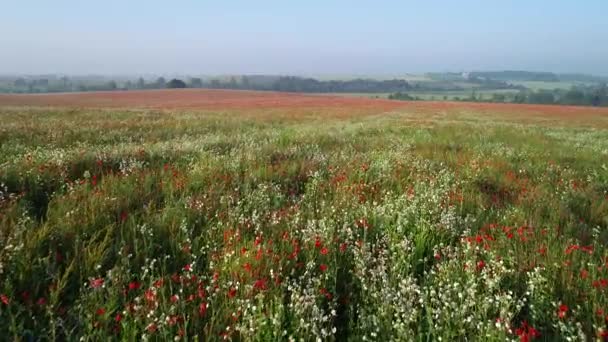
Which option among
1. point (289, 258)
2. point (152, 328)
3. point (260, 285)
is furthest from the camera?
point (289, 258)

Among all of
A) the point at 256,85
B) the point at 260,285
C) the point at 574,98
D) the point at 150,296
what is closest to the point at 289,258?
the point at 260,285

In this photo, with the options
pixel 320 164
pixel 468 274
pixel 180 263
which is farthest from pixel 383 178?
pixel 180 263

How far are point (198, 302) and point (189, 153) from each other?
23.9 ft

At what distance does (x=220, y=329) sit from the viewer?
8.20 ft

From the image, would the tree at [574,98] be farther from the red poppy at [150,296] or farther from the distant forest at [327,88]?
the red poppy at [150,296]

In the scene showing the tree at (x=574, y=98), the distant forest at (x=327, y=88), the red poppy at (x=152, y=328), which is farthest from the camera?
the distant forest at (x=327, y=88)

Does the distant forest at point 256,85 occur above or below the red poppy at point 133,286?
above

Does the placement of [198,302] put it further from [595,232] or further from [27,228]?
[595,232]

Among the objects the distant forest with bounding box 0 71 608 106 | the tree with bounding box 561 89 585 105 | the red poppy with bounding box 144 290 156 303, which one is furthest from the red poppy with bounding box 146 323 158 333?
the tree with bounding box 561 89 585 105

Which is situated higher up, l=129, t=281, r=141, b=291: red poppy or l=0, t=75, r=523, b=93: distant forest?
l=0, t=75, r=523, b=93: distant forest

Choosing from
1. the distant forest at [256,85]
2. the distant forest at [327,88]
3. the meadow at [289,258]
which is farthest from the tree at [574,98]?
the meadow at [289,258]

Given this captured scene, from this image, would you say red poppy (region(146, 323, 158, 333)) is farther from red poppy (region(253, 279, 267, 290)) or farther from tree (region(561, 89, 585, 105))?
tree (region(561, 89, 585, 105))

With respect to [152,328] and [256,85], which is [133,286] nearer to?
[152,328]

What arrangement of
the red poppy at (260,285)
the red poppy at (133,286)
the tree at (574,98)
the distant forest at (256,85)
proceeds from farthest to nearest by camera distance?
the distant forest at (256,85) < the tree at (574,98) < the red poppy at (260,285) < the red poppy at (133,286)
